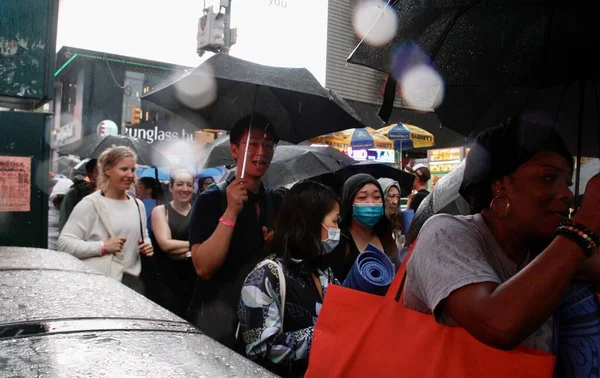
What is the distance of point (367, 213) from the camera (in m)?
4.56

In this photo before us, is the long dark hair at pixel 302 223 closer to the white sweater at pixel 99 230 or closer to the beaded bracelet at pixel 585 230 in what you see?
the beaded bracelet at pixel 585 230

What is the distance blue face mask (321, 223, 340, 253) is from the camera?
9.87ft

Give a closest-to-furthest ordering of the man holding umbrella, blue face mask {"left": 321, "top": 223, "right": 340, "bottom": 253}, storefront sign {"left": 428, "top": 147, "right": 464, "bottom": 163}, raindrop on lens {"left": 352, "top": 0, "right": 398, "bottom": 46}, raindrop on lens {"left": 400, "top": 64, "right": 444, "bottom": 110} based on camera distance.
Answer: raindrop on lens {"left": 352, "top": 0, "right": 398, "bottom": 46}
raindrop on lens {"left": 400, "top": 64, "right": 444, "bottom": 110}
blue face mask {"left": 321, "top": 223, "right": 340, "bottom": 253}
the man holding umbrella
storefront sign {"left": 428, "top": 147, "right": 464, "bottom": 163}

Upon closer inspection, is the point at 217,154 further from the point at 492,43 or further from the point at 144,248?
the point at 492,43

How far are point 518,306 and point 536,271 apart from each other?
0.32 ft

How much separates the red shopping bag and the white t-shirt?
0.06m

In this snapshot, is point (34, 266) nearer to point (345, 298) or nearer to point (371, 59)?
point (345, 298)

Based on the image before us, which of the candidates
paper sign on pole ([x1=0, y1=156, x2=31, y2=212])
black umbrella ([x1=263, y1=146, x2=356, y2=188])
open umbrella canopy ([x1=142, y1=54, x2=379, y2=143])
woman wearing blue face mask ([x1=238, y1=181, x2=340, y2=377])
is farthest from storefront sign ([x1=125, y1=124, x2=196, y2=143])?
woman wearing blue face mask ([x1=238, y1=181, x2=340, y2=377])

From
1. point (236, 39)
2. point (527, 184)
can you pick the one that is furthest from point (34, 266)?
point (236, 39)

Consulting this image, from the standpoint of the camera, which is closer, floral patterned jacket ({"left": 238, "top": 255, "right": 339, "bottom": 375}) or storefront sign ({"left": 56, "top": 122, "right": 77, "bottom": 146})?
floral patterned jacket ({"left": 238, "top": 255, "right": 339, "bottom": 375})

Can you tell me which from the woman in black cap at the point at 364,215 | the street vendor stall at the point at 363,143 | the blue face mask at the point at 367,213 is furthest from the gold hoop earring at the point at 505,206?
the street vendor stall at the point at 363,143

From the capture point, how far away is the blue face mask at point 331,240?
3.01 metres

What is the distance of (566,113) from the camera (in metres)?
2.55

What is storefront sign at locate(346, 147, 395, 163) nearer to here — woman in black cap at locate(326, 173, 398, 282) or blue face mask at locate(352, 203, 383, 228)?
woman in black cap at locate(326, 173, 398, 282)
